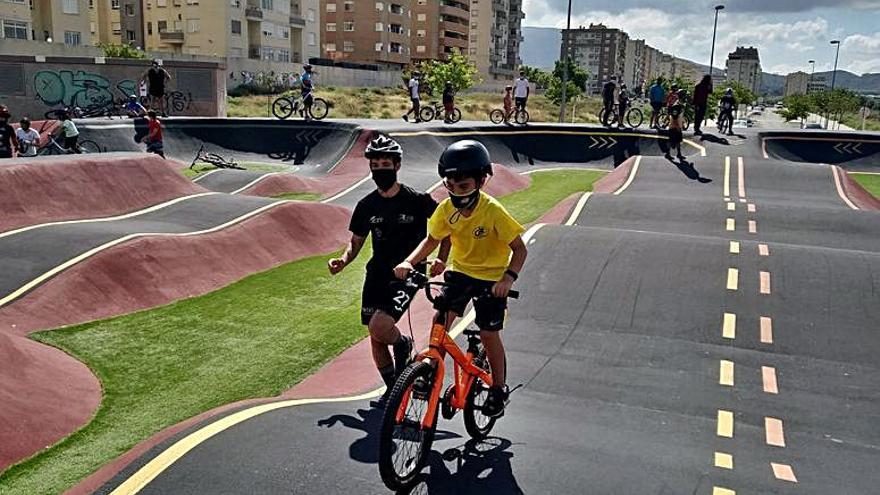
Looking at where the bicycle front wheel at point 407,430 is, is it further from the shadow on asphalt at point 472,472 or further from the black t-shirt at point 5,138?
the black t-shirt at point 5,138

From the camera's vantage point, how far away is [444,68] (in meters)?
81.7

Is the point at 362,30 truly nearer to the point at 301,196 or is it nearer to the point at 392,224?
the point at 301,196

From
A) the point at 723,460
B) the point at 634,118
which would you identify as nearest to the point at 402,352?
the point at 723,460

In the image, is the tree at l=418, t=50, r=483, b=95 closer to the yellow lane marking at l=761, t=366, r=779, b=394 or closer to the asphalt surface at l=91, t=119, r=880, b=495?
the asphalt surface at l=91, t=119, r=880, b=495

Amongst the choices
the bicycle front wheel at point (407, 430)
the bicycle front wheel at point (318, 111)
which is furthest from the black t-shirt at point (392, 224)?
the bicycle front wheel at point (318, 111)

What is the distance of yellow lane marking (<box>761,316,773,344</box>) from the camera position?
7.63m

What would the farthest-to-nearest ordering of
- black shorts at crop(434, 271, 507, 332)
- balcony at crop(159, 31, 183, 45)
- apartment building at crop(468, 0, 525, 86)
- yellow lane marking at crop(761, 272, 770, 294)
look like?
apartment building at crop(468, 0, 525, 86) < balcony at crop(159, 31, 183, 45) < yellow lane marking at crop(761, 272, 770, 294) < black shorts at crop(434, 271, 507, 332)

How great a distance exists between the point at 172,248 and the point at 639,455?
9137mm

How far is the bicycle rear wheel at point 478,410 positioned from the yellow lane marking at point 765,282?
545 cm

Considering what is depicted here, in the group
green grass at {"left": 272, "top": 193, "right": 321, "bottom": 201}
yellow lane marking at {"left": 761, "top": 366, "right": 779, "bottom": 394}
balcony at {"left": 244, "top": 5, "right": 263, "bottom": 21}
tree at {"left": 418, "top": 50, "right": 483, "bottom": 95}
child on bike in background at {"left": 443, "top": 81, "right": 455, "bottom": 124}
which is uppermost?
balcony at {"left": 244, "top": 5, "right": 263, "bottom": 21}

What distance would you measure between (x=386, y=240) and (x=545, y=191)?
1652 centimetres

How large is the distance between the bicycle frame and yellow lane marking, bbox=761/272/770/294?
5.76 meters

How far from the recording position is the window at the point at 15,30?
52625 mm

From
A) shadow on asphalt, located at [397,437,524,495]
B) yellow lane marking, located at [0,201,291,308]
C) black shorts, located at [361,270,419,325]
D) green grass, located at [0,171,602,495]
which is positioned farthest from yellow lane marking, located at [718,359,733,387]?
yellow lane marking, located at [0,201,291,308]
